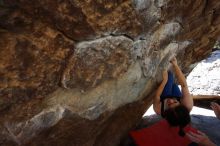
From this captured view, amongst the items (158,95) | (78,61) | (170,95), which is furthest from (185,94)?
(78,61)

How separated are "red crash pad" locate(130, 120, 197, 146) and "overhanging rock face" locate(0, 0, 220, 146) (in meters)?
0.48

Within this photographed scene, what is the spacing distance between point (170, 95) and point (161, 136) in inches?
22.1

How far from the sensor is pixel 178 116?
4281 mm

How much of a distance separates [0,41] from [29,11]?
307 millimetres

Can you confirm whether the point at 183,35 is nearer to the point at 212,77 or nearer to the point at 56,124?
the point at 56,124

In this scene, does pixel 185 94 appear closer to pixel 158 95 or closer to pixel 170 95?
pixel 170 95

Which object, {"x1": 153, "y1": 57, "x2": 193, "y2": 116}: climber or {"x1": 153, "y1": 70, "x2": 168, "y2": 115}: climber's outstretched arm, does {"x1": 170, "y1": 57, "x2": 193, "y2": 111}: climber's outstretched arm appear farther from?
{"x1": 153, "y1": 70, "x2": 168, "y2": 115}: climber's outstretched arm

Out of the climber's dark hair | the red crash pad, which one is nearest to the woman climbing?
the climber's dark hair

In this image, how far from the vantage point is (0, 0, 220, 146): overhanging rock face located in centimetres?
287

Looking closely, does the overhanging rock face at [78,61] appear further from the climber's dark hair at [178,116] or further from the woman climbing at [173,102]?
the climber's dark hair at [178,116]

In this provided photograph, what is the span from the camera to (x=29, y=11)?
276 cm

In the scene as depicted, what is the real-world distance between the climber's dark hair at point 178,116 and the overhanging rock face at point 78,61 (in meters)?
0.43

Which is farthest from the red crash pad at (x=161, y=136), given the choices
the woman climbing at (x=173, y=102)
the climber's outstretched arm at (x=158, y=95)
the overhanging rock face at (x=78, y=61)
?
the overhanging rock face at (x=78, y=61)

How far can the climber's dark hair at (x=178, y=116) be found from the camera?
424 cm
